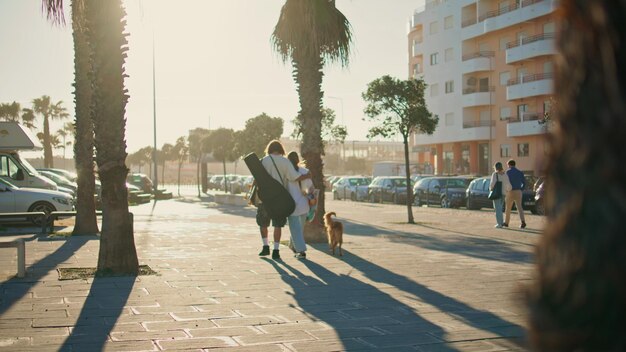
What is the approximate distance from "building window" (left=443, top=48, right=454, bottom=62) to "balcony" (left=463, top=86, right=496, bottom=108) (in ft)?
12.3

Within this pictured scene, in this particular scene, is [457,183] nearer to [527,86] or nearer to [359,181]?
[359,181]

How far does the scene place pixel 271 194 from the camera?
10.9 m

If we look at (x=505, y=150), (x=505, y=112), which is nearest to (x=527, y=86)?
(x=505, y=112)

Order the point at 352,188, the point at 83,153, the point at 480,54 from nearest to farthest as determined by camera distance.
A: 1. the point at 83,153
2. the point at 352,188
3. the point at 480,54

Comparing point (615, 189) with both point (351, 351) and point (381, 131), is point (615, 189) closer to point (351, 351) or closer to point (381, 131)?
point (351, 351)

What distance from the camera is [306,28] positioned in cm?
1381

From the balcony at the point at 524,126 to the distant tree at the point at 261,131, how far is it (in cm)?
1649

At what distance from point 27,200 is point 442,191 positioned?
66.7 feet

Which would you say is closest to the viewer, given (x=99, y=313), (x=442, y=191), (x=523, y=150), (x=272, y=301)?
(x=99, y=313)

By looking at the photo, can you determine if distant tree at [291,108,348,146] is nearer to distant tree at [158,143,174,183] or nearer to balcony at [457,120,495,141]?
balcony at [457,120,495,141]

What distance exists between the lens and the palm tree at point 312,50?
13.9m

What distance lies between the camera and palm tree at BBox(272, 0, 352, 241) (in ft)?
45.4

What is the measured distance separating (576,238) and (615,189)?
0.45ft

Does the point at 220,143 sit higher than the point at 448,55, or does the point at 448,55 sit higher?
the point at 448,55
